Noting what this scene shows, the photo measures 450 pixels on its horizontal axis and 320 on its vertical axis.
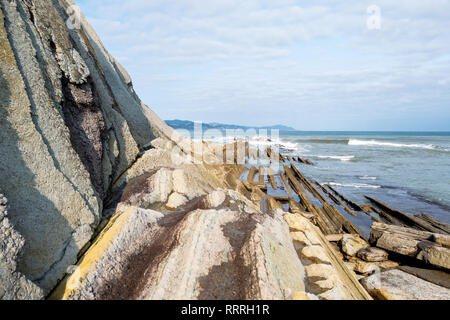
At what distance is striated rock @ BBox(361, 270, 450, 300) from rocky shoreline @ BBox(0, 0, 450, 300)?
2cm

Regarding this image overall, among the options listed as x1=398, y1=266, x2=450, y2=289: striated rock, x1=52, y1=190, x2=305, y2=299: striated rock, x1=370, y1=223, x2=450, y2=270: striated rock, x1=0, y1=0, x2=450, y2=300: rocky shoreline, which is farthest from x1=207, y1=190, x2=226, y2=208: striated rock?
x1=370, y1=223, x2=450, y2=270: striated rock

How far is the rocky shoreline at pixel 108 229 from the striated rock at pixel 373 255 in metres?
0.03

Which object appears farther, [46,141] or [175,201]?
[175,201]

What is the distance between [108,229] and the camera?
4.45 m

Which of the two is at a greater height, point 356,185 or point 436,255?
point 436,255

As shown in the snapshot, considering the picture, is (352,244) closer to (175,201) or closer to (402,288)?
(402,288)

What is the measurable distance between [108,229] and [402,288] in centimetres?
582

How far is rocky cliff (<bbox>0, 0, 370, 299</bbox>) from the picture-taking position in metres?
3.33

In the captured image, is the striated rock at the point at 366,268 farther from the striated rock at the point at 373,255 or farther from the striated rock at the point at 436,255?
the striated rock at the point at 436,255

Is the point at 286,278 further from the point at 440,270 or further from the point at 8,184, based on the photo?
the point at 440,270

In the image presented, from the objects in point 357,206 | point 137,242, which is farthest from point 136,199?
point 357,206

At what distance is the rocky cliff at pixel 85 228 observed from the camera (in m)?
3.33

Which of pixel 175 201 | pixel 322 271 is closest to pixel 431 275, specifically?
pixel 322 271

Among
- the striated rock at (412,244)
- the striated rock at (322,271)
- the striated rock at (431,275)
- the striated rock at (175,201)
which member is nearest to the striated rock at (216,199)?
the striated rock at (175,201)
